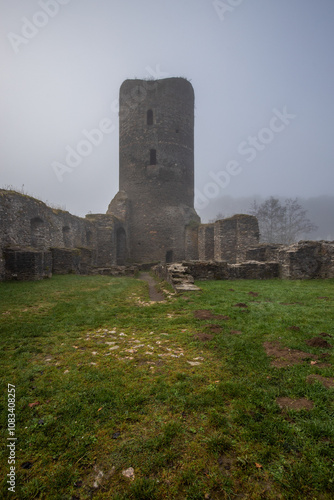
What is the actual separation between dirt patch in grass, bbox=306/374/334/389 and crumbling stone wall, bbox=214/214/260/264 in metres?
17.4

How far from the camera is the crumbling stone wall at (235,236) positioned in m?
20.1

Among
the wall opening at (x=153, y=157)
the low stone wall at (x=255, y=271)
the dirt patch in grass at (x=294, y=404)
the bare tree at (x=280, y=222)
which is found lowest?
the dirt patch in grass at (x=294, y=404)

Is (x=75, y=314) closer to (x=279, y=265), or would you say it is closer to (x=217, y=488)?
(x=217, y=488)

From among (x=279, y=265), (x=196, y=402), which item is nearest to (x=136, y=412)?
(x=196, y=402)

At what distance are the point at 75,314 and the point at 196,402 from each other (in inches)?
166

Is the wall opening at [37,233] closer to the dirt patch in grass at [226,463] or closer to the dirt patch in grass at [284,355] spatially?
the dirt patch in grass at [284,355]

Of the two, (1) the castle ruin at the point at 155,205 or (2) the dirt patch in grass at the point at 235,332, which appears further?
(1) the castle ruin at the point at 155,205

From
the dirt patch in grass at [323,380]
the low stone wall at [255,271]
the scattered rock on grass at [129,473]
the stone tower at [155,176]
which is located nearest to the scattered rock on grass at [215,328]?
the dirt patch in grass at [323,380]

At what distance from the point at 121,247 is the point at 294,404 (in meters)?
23.9

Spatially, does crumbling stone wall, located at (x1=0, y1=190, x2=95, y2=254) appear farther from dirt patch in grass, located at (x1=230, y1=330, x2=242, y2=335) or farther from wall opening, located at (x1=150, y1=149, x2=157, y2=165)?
dirt patch in grass, located at (x1=230, y1=330, x2=242, y2=335)

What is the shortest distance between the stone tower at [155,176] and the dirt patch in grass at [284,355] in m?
22.1

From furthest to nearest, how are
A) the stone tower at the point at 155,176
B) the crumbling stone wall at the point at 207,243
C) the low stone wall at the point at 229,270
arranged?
1. the stone tower at the point at 155,176
2. the crumbling stone wall at the point at 207,243
3. the low stone wall at the point at 229,270

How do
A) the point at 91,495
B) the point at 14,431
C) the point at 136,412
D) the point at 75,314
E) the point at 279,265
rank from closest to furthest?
the point at 91,495
the point at 14,431
the point at 136,412
the point at 75,314
the point at 279,265

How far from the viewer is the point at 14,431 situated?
87.7 inches
